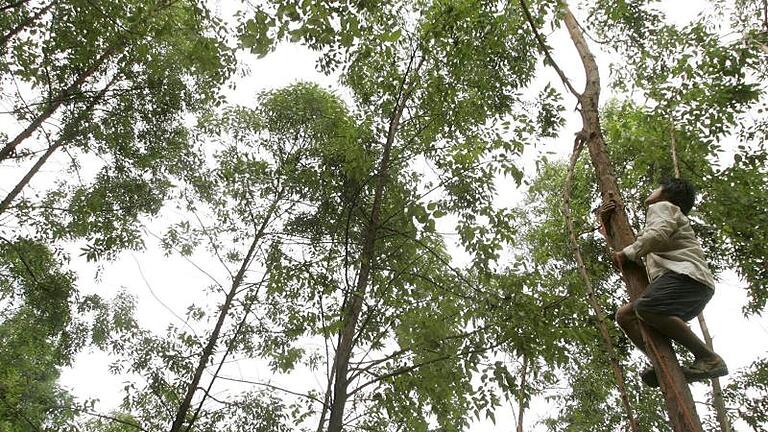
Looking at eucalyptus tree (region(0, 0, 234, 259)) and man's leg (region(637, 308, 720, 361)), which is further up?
eucalyptus tree (region(0, 0, 234, 259))

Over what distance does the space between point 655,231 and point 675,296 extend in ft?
Answer: 1.13

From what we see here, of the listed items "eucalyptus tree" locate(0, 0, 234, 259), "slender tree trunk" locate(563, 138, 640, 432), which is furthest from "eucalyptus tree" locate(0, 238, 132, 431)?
"slender tree trunk" locate(563, 138, 640, 432)

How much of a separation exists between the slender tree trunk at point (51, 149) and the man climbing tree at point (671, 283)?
6.99 m

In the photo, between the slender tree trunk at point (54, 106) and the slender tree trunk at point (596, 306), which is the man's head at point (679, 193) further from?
the slender tree trunk at point (54, 106)

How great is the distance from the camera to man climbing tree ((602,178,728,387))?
2.37 m

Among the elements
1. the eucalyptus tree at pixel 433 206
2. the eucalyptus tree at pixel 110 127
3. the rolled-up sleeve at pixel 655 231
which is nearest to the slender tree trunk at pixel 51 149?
the eucalyptus tree at pixel 110 127

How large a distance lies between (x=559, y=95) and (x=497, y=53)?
876mm

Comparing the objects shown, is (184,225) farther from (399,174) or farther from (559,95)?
(559,95)

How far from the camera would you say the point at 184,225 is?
8.28 metres

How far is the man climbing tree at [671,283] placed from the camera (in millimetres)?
2373

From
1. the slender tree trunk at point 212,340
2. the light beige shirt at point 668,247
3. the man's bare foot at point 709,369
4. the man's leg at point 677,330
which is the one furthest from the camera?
the slender tree trunk at point 212,340

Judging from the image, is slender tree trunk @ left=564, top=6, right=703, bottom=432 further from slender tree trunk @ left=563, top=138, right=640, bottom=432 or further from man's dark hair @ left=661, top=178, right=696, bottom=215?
man's dark hair @ left=661, top=178, right=696, bottom=215

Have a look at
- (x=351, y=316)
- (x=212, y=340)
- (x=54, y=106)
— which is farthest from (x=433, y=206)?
(x=54, y=106)

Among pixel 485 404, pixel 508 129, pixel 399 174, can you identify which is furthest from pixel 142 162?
pixel 485 404
